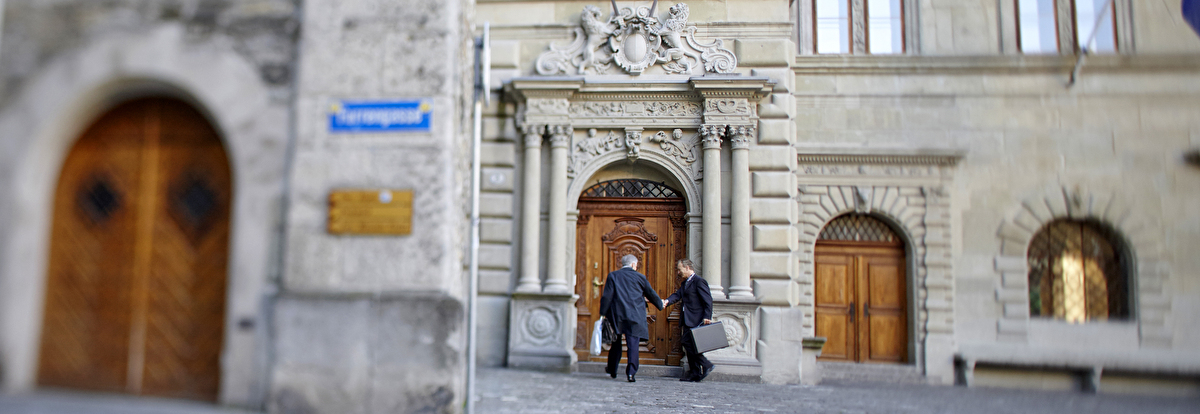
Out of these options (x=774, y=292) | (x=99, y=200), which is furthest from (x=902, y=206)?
(x=99, y=200)

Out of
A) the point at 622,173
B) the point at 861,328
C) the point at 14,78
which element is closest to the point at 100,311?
the point at 14,78

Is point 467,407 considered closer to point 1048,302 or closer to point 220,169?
point 220,169

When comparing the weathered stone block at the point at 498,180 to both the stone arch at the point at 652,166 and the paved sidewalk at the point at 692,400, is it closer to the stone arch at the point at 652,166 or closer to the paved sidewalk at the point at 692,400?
the stone arch at the point at 652,166

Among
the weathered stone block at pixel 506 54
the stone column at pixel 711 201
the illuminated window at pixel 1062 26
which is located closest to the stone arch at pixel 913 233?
the stone column at pixel 711 201

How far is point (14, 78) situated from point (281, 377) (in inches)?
116

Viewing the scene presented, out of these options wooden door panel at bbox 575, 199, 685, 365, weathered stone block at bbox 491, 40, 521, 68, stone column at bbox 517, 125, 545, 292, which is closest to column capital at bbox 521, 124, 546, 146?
stone column at bbox 517, 125, 545, 292

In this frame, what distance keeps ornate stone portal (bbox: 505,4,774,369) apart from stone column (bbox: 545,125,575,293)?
15mm

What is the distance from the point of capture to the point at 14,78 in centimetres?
530

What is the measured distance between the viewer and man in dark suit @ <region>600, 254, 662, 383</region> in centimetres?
945

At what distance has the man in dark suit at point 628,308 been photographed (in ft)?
31.0

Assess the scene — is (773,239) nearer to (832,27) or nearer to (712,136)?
(712,136)

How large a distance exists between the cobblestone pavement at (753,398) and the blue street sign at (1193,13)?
5.47 m

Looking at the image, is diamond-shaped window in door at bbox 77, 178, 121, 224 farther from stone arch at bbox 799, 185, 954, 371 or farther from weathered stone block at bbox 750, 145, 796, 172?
stone arch at bbox 799, 185, 954, 371

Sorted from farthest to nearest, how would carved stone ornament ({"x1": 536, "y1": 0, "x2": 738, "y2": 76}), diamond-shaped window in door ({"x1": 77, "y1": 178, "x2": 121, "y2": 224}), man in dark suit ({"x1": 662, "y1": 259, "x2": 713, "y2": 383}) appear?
carved stone ornament ({"x1": 536, "y1": 0, "x2": 738, "y2": 76}) → man in dark suit ({"x1": 662, "y1": 259, "x2": 713, "y2": 383}) → diamond-shaped window in door ({"x1": 77, "y1": 178, "x2": 121, "y2": 224})
